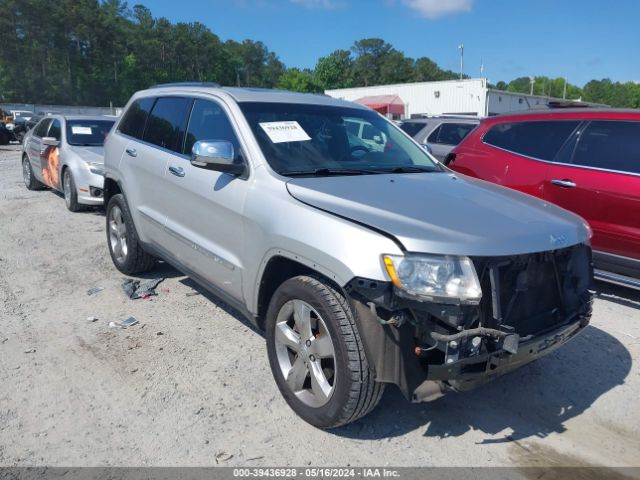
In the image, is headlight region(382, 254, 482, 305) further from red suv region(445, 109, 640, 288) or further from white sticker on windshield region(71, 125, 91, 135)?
white sticker on windshield region(71, 125, 91, 135)

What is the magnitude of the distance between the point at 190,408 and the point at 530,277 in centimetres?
212

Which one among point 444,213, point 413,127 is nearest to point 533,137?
point 444,213

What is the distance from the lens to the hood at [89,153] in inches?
332

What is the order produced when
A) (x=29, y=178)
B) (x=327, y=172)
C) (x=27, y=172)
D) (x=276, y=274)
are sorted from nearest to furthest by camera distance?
(x=276, y=274) < (x=327, y=172) < (x=29, y=178) < (x=27, y=172)

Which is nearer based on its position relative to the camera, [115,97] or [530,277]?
[530,277]

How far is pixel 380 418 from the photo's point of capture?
3143mm

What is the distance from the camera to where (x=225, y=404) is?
3260 millimetres

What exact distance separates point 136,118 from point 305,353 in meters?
3.48

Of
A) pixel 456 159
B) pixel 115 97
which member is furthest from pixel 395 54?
pixel 456 159

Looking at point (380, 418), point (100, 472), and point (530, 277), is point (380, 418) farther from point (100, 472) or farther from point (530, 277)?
point (100, 472)

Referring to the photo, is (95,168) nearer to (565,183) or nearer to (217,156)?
(217,156)

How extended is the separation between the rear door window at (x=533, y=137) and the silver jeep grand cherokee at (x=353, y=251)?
2042mm

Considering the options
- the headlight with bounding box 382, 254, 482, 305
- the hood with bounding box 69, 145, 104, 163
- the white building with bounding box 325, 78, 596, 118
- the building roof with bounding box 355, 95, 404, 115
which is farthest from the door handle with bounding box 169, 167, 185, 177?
the building roof with bounding box 355, 95, 404, 115

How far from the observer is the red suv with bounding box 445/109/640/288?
487cm
